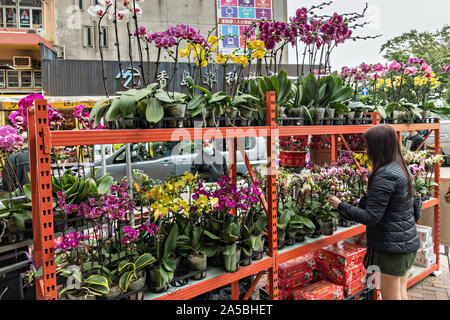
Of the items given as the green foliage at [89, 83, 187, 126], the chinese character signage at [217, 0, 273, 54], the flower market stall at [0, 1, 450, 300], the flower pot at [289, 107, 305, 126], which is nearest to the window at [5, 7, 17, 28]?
the chinese character signage at [217, 0, 273, 54]

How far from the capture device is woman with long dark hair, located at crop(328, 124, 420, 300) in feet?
5.74

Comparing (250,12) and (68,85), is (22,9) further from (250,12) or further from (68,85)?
(250,12)

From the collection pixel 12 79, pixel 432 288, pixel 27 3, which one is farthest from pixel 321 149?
pixel 27 3

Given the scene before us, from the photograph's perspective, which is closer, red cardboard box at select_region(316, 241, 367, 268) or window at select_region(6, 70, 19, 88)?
red cardboard box at select_region(316, 241, 367, 268)

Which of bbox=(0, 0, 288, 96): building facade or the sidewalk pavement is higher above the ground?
bbox=(0, 0, 288, 96): building facade

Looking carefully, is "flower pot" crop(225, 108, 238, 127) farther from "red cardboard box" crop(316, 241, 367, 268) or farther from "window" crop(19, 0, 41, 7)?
"window" crop(19, 0, 41, 7)

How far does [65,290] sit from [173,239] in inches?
19.6

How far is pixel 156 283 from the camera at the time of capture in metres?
1.43

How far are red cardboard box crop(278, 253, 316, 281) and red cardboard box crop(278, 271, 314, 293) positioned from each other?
21 mm

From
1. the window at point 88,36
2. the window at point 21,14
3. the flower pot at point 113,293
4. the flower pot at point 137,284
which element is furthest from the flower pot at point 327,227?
the window at point 21,14

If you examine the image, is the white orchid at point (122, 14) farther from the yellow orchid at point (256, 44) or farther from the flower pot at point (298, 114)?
the flower pot at point (298, 114)

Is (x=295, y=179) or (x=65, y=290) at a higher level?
(x=295, y=179)

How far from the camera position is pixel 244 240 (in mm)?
1692

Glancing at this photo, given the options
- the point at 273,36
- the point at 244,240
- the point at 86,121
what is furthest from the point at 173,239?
the point at 273,36
